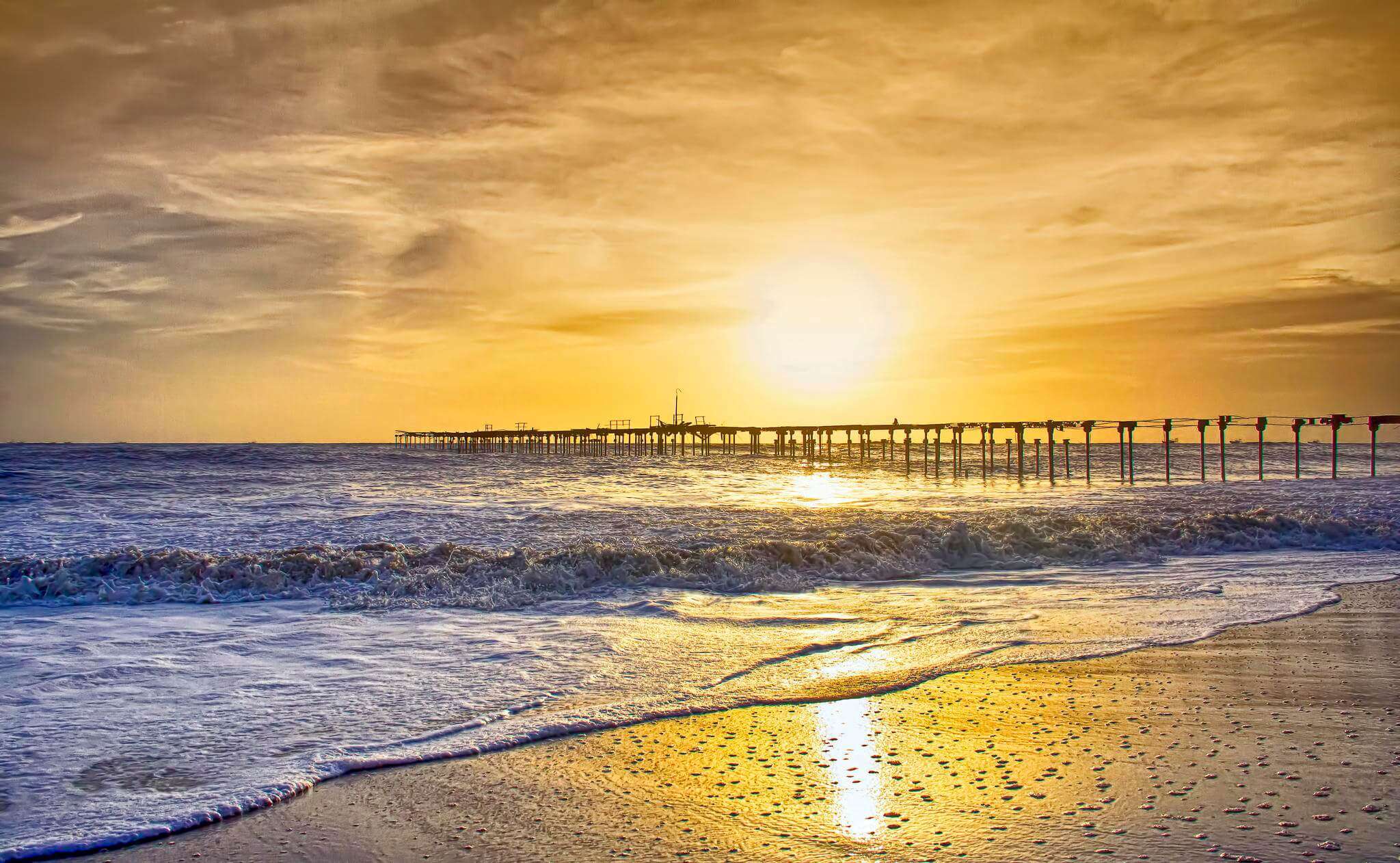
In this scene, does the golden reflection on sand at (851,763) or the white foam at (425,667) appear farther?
the white foam at (425,667)

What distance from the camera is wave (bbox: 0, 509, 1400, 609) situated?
36.9 ft

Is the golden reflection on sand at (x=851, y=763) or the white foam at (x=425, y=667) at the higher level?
the golden reflection on sand at (x=851, y=763)

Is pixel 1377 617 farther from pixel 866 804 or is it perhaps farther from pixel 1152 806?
pixel 866 804

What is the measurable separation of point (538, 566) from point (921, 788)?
8512 millimetres

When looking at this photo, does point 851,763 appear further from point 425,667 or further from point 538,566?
point 538,566

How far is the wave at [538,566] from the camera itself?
36.9 feet

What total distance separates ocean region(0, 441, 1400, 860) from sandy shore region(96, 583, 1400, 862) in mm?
456

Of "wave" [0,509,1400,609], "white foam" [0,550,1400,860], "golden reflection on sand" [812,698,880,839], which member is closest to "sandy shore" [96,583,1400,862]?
"golden reflection on sand" [812,698,880,839]

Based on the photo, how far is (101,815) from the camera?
429 cm

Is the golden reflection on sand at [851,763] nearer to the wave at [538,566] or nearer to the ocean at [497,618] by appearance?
the ocean at [497,618]

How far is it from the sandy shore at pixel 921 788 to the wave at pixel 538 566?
20.0ft

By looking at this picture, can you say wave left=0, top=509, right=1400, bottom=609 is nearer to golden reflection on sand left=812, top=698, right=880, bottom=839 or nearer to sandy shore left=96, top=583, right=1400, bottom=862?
golden reflection on sand left=812, top=698, right=880, bottom=839

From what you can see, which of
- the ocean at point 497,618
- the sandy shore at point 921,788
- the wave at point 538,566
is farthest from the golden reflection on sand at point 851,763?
the wave at point 538,566

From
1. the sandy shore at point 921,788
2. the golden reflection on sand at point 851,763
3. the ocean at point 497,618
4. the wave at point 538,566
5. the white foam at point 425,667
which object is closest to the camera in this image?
the sandy shore at point 921,788
